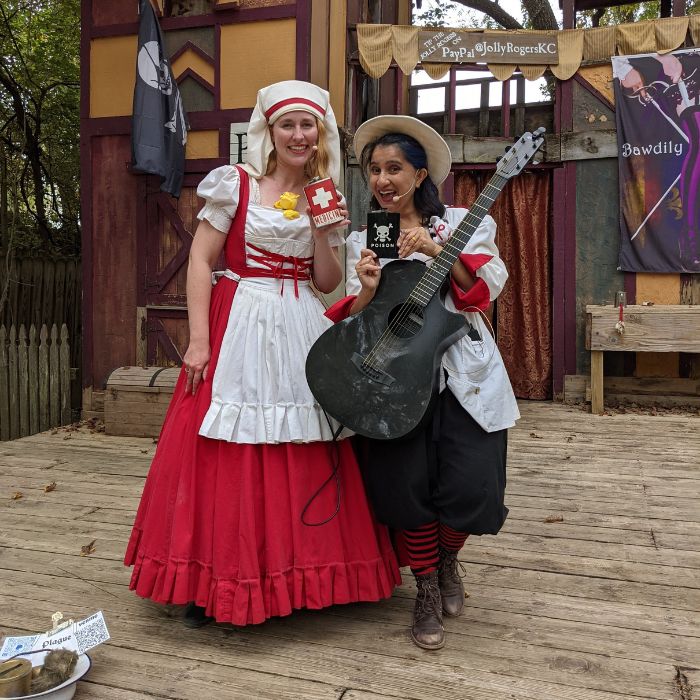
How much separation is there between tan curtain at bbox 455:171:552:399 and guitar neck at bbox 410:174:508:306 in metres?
5.70

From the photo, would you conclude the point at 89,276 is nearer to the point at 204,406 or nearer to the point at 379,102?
the point at 379,102

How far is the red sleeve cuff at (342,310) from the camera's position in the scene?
88.0 inches

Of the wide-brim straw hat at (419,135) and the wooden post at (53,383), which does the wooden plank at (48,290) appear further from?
the wide-brim straw hat at (419,135)

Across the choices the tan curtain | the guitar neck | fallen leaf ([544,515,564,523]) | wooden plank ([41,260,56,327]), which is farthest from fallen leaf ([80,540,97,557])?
wooden plank ([41,260,56,327])

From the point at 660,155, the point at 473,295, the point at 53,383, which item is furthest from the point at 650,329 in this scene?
the point at 53,383

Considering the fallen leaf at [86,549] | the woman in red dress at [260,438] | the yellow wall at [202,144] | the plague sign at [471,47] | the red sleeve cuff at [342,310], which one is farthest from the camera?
A: the plague sign at [471,47]

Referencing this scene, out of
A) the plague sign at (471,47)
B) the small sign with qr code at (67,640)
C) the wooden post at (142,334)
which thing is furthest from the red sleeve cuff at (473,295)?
the plague sign at (471,47)

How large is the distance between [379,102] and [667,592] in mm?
7175

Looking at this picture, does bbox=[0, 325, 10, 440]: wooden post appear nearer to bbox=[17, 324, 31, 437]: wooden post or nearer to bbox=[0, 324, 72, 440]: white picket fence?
bbox=[0, 324, 72, 440]: white picket fence

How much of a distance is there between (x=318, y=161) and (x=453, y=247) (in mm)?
671

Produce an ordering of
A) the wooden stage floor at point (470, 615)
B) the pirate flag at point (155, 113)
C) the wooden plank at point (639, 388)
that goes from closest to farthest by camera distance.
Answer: the wooden stage floor at point (470, 615) < the pirate flag at point (155, 113) < the wooden plank at point (639, 388)

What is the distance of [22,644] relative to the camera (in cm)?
193

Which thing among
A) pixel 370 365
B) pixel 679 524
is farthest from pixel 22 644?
pixel 679 524

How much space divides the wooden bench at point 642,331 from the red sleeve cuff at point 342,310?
16.6ft
